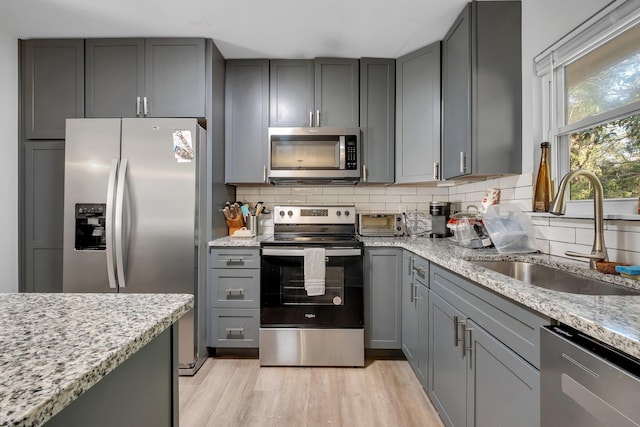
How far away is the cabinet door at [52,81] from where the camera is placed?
7.43ft

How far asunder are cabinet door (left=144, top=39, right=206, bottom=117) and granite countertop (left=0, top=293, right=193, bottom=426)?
1797 mm

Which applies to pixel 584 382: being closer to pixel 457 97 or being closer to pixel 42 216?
pixel 457 97

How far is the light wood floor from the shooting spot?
1.65 m

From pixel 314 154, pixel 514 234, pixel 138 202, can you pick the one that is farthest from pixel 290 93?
pixel 514 234

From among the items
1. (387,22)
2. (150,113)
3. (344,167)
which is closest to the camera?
(387,22)

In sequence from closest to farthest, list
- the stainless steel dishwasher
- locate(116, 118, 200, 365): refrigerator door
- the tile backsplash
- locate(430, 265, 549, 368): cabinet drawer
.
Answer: the stainless steel dishwasher → locate(430, 265, 549, 368): cabinet drawer → the tile backsplash → locate(116, 118, 200, 365): refrigerator door

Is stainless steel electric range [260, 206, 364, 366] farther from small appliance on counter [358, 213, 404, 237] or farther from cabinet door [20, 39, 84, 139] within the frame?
cabinet door [20, 39, 84, 139]

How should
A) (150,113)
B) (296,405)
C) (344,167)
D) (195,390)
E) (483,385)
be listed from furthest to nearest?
(344,167)
(150,113)
(195,390)
(296,405)
(483,385)

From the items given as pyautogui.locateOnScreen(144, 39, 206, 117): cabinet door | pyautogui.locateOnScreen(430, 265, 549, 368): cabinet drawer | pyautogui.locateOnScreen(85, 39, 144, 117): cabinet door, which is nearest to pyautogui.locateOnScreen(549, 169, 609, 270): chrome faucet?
pyautogui.locateOnScreen(430, 265, 549, 368): cabinet drawer

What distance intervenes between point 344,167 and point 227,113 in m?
1.11

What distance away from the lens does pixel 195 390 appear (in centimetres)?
191

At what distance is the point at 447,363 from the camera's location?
57.5 inches

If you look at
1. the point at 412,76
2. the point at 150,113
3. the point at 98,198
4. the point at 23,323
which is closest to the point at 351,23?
the point at 412,76

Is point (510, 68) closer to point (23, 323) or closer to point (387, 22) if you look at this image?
point (387, 22)
